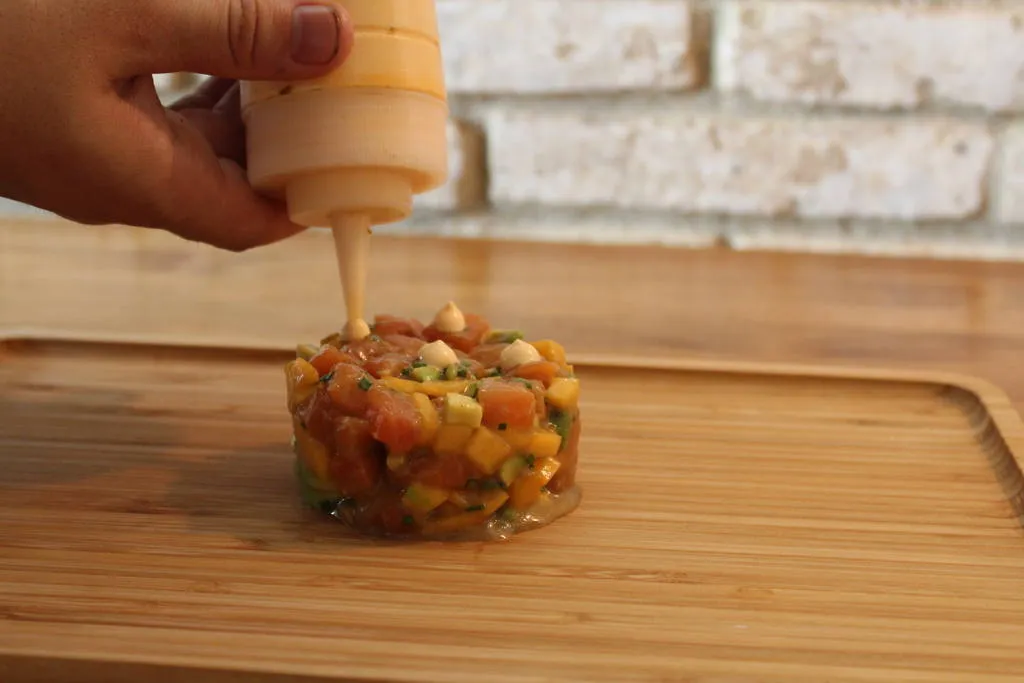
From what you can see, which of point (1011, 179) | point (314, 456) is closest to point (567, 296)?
point (314, 456)

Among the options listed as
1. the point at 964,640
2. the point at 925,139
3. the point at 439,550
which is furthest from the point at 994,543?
the point at 925,139

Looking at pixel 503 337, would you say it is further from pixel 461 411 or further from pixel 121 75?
pixel 121 75

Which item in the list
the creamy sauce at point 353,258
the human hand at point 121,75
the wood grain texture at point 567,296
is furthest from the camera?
the wood grain texture at point 567,296

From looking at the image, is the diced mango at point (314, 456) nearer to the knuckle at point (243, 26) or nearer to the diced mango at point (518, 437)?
the diced mango at point (518, 437)

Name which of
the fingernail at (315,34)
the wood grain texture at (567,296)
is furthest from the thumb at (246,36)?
the wood grain texture at (567,296)

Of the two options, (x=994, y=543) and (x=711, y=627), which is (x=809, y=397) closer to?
(x=994, y=543)

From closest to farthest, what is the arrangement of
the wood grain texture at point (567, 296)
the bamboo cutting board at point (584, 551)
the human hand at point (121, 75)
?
the bamboo cutting board at point (584, 551), the human hand at point (121, 75), the wood grain texture at point (567, 296)

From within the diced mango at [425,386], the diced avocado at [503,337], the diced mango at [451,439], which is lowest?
the diced mango at [451,439]

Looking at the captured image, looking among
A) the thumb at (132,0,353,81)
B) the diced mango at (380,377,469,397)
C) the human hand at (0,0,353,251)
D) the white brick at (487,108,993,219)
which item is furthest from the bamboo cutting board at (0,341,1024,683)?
the white brick at (487,108,993,219)
